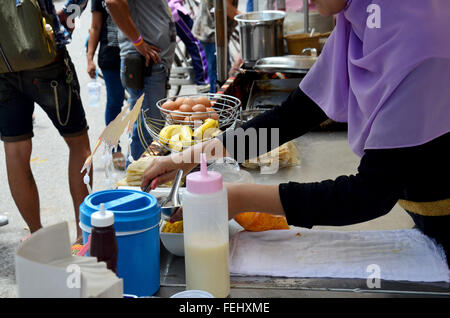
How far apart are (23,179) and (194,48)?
11.1ft

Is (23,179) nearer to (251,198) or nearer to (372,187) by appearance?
(251,198)

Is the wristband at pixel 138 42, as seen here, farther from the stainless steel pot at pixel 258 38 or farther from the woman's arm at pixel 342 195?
the woman's arm at pixel 342 195

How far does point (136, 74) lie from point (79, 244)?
222cm

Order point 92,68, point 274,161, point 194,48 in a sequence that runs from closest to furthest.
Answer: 1. point 274,161
2. point 92,68
3. point 194,48

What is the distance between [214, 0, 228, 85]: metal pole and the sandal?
5.12ft

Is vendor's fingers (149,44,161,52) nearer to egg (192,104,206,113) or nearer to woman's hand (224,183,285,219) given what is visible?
egg (192,104,206,113)

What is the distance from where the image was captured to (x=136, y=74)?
11.2 ft

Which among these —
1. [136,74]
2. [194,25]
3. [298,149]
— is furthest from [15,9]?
[194,25]

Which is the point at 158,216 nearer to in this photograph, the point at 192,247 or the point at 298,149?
the point at 192,247

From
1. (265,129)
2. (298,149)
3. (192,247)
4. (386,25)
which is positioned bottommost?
(298,149)

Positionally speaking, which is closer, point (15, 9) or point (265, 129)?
point (265, 129)

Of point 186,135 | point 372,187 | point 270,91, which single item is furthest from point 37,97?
point 372,187

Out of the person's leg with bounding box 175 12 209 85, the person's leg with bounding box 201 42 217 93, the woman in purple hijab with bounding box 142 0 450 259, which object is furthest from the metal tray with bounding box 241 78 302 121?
the person's leg with bounding box 175 12 209 85

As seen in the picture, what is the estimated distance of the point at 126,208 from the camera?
1.12m
